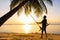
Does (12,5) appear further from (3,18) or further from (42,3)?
(3,18)

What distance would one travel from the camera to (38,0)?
13305mm

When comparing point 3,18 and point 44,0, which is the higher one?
point 44,0

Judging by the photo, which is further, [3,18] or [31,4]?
[31,4]

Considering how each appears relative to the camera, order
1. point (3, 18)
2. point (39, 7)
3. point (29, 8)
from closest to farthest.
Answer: point (3, 18), point (39, 7), point (29, 8)

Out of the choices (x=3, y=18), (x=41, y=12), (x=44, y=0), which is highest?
(x=44, y=0)

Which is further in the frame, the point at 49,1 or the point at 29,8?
the point at 29,8

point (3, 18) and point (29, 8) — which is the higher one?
point (29, 8)

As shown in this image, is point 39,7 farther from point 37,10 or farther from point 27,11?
point 27,11

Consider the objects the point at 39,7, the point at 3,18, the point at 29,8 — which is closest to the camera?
the point at 3,18

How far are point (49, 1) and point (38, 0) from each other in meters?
0.80

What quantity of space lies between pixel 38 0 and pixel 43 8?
67cm

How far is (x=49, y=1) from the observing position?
13508mm

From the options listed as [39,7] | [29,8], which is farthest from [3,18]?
[29,8]

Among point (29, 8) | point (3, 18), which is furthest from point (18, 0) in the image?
point (3, 18)
